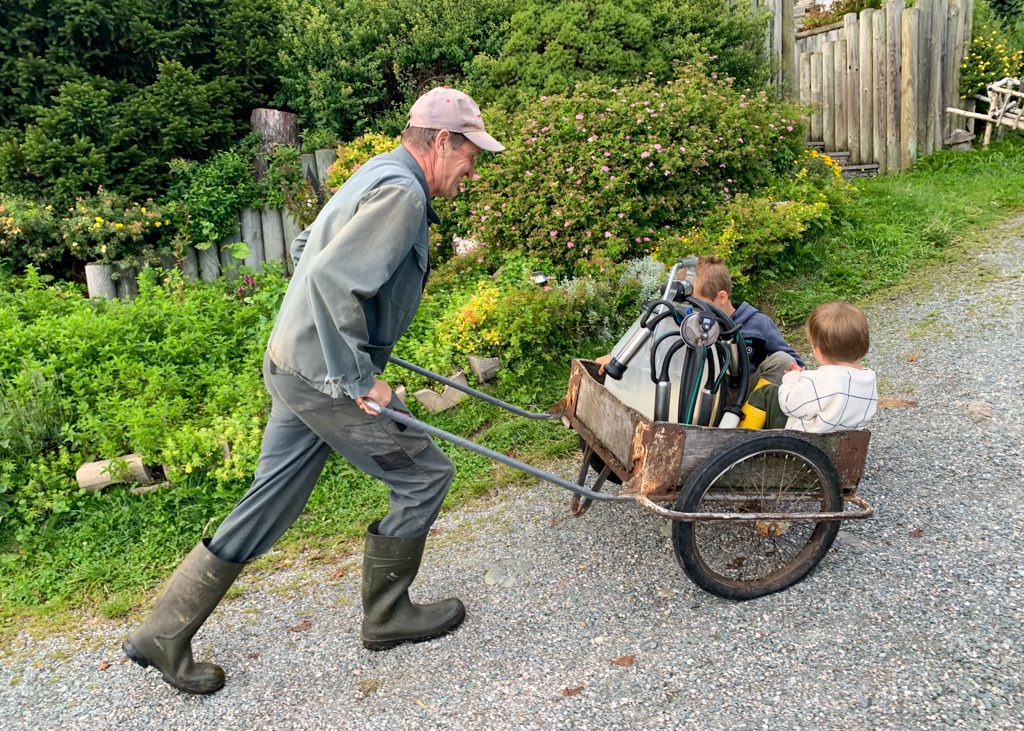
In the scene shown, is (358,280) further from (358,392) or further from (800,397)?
(800,397)

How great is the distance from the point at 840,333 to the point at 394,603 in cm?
205

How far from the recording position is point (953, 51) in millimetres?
9414

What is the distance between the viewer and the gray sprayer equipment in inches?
124

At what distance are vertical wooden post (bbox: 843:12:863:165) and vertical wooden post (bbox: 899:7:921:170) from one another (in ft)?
1.85

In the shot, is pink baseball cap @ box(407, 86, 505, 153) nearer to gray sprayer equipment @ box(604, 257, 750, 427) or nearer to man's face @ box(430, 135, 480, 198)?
man's face @ box(430, 135, 480, 198)

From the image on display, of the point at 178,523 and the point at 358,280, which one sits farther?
the point at 178,523

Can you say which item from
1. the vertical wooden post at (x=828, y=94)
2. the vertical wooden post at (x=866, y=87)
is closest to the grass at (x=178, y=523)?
the vertical wooden post at (x=866, y=87)

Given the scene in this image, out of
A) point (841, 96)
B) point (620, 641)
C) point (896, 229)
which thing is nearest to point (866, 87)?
point (841, 96)

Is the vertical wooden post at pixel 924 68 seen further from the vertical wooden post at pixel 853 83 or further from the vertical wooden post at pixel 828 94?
the vertical wooden post at pixel 828 94

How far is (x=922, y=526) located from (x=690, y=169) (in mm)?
3644

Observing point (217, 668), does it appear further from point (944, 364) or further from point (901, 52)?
point (901, 52)

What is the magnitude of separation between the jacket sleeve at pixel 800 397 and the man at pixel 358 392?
Result: 54.6 inches

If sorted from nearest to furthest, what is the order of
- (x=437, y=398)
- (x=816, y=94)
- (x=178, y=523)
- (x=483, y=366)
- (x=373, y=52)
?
1. (x=178, y=523)
2. (x=437, y=398)
3. (x=483, y=366)
4. (x=373, y=52)
5. (x=816, y=94)

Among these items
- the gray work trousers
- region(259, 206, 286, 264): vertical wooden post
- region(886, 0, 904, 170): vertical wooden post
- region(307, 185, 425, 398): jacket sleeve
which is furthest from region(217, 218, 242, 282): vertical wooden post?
region(886, 0, 904, 170): vertical wooden post
